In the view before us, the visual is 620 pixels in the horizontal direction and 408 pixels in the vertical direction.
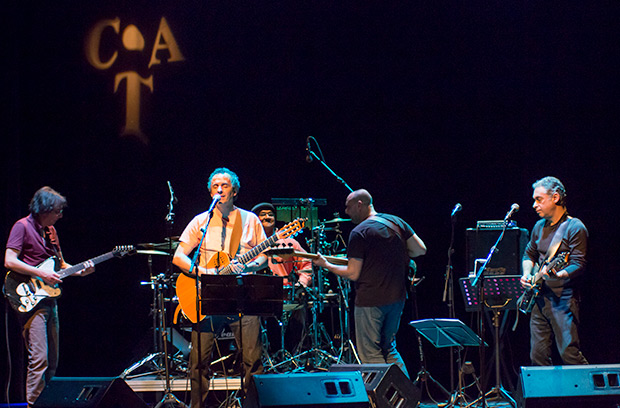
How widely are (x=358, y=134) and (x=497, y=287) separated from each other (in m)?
3.19

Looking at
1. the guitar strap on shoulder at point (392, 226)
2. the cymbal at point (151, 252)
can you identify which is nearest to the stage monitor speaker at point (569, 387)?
the guitar strap on shoulder at point (392, 226)

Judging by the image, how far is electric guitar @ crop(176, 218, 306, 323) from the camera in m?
5.54

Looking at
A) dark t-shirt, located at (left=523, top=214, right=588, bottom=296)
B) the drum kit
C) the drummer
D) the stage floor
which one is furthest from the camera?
the drummer

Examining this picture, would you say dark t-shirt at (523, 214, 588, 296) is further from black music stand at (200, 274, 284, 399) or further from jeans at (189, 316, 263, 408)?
jeans at (189, 316, 263, 408)

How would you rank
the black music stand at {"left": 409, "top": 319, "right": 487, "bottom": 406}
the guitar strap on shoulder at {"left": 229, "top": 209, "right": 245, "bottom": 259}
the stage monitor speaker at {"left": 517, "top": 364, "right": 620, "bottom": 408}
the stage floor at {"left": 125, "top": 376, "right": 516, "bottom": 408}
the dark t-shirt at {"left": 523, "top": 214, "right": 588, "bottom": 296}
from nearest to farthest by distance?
1. the stage monitor speaker at {"left": 517, "top": 364, "right": 620, "bottom": 408}
2. the black music stand at {"left": 409, "top": 319, "right": 487, "bottom": 406}
3. the dark t-shirt at {"left": 523, "top": 214, "right": 588, "bottom": 296}
4. the guitar strap on shoulder at {"left": 229, "top": 209, "right": 245, "bottom": 259}
5. the stage floor at {"left": 125, "top": 376, "right": 516, "bottom": 408}

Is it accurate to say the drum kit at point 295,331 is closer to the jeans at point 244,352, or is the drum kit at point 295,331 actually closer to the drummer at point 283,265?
the drummer at point 283,265

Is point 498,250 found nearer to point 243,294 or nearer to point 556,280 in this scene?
point 556,280

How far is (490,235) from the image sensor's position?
6449mm

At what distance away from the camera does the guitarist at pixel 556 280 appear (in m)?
5.49

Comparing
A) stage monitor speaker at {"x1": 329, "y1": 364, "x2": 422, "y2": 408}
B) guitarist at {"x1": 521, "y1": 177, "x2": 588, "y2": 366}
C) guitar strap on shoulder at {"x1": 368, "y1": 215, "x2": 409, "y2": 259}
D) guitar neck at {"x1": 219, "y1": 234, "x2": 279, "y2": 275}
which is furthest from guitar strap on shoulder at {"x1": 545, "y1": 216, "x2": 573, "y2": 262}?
guitar neck at {"x1": 219, "y1": 234, "x2": 279, "y2": 275}

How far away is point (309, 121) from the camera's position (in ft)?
25.8

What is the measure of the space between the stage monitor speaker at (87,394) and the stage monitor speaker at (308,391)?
1034 millimetres

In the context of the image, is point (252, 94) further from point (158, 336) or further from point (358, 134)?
point (158, 336)

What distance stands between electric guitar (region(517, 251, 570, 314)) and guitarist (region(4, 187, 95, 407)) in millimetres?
4676
